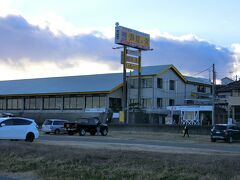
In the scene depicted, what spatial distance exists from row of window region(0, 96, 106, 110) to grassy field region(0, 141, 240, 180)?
5651 cm

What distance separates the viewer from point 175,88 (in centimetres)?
7725

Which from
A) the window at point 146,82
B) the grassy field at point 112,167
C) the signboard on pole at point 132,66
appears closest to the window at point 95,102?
the window at point 146,82

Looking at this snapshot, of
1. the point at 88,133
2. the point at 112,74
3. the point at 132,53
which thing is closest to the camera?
the point at 88,133

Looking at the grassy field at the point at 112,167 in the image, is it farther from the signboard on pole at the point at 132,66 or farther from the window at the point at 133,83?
the window at the point at 133,83

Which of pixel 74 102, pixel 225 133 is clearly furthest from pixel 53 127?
pixel 74 102

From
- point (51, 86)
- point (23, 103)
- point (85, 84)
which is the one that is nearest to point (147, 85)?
point (85, 84)

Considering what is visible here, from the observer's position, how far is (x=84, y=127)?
148ft

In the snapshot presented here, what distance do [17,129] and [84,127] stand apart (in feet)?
51.0

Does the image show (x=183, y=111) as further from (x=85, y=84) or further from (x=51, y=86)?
(x=51, y=86)

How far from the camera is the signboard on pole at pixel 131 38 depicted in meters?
64.1

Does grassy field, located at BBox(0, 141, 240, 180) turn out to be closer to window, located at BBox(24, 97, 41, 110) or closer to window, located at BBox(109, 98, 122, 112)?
window, located at BBox(109, 98, 122, 112)

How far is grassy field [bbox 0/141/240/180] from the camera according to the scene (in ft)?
41.1

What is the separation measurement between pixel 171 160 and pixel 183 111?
4776 centimetres

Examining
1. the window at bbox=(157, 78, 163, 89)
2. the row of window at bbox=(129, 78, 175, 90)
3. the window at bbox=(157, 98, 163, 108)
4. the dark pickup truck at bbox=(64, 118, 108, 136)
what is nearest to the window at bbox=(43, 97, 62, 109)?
the row of window at bbox=(129, 78, 175, 90)
